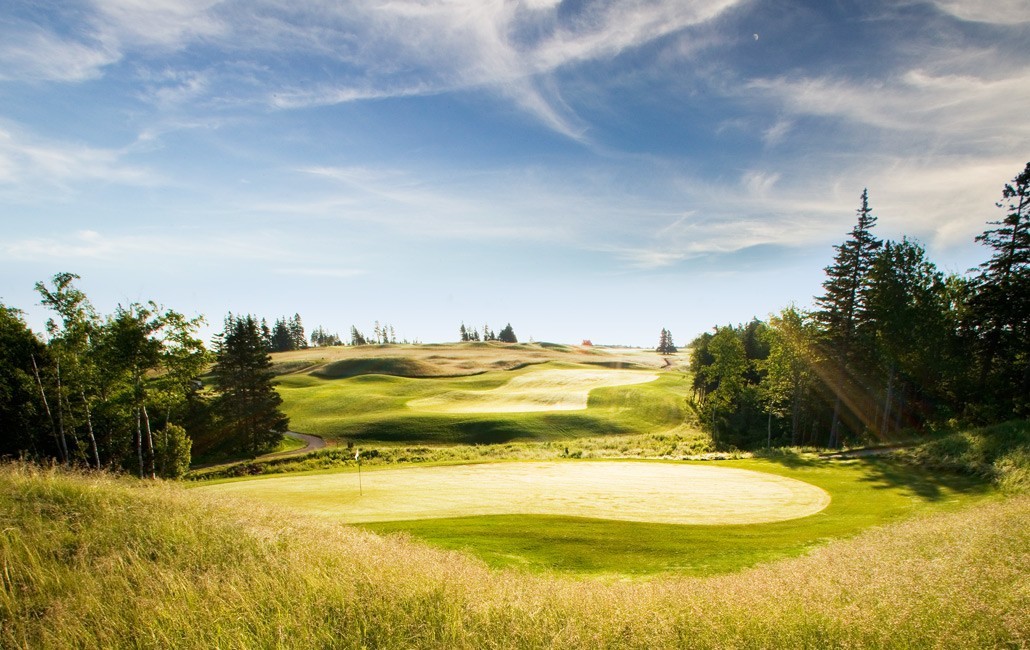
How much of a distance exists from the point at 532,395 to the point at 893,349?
145 ft

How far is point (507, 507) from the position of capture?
17.1 m

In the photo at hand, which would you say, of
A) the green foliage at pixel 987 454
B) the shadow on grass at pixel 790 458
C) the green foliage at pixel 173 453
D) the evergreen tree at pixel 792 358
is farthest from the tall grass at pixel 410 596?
the evergreen tree at pixel 792 358

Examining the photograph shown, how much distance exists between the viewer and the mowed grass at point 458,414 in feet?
174

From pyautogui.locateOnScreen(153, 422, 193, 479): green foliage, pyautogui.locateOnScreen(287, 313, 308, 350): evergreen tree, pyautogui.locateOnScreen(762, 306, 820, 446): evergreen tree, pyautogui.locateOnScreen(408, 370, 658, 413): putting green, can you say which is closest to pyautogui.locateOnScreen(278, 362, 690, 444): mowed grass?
pyautogui.locateOnScreen(408, 370, 658, 413): putting green

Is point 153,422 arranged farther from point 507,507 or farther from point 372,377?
point 507,507

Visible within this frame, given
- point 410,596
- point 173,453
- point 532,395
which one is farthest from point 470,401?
point 410,596

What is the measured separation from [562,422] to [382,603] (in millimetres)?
51093

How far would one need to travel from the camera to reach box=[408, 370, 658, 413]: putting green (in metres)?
63.4

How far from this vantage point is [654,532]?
1391cm

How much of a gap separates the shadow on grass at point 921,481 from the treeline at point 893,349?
1386 cm

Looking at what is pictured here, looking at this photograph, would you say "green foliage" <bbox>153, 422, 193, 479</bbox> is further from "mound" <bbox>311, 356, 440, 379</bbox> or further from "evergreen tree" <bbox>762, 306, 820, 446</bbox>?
"mound" <bbox>311, 356, 440, 379</bbox>

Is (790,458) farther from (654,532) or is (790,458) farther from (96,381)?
(96,381)

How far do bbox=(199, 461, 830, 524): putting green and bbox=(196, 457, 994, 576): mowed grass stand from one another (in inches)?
12.8

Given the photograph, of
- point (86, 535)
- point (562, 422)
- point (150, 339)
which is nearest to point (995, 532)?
point (86, 535)
